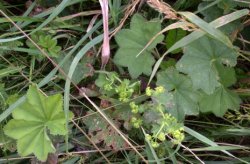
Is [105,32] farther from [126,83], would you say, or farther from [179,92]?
[179,92]

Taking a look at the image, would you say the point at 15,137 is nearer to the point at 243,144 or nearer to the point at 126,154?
the point at 126,154

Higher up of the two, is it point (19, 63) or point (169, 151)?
point (19, 63)

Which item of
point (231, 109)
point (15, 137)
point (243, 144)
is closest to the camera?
point (15, 137)

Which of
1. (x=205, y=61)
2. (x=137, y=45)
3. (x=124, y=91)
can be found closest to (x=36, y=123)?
(x=124, y=91)

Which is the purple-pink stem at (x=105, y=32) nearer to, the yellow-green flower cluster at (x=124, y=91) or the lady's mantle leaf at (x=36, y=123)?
the yellow-green flower cluster at (x=124, y=91)

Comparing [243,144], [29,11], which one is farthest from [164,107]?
[29,11]

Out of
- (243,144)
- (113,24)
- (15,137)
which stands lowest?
(243,144)
